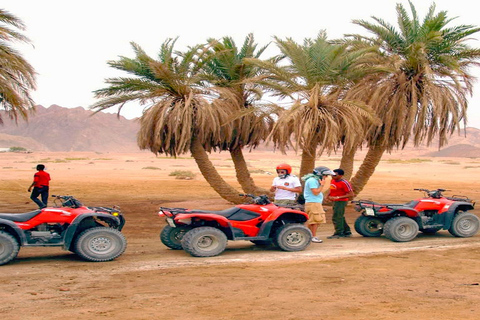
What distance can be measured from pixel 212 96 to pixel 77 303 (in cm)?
1230

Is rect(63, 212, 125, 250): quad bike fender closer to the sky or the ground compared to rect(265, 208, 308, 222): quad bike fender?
closer to the ground

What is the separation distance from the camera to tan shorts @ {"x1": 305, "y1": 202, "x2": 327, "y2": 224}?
11.0 meters

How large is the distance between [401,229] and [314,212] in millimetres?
1792

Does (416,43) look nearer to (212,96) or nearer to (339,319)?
(212,96)

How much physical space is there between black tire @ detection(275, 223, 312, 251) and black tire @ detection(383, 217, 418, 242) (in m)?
1.86

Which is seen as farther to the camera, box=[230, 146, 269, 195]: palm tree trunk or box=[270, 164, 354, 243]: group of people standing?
box=[230, 146, 269, 195]: palm tree trunk

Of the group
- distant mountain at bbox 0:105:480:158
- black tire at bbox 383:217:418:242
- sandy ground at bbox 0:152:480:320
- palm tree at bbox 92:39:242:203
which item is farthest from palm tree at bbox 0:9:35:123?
distant mountain at bbox 0:105:480:158

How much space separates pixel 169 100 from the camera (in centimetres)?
1752

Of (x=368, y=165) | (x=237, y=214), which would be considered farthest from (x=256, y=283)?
(x=368, y=165)

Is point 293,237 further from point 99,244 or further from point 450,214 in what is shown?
point 450,214

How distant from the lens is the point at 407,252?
10016 millimetres

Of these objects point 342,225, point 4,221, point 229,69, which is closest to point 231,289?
point 4,221

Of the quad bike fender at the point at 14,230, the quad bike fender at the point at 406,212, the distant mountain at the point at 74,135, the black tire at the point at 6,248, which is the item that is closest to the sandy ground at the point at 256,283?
the black tire at the point at 6,248

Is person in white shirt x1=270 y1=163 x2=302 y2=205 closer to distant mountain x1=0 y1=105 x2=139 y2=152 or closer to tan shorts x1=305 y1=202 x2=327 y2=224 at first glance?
tan shorts x1=305 y1=202 x2=327 y2=224
